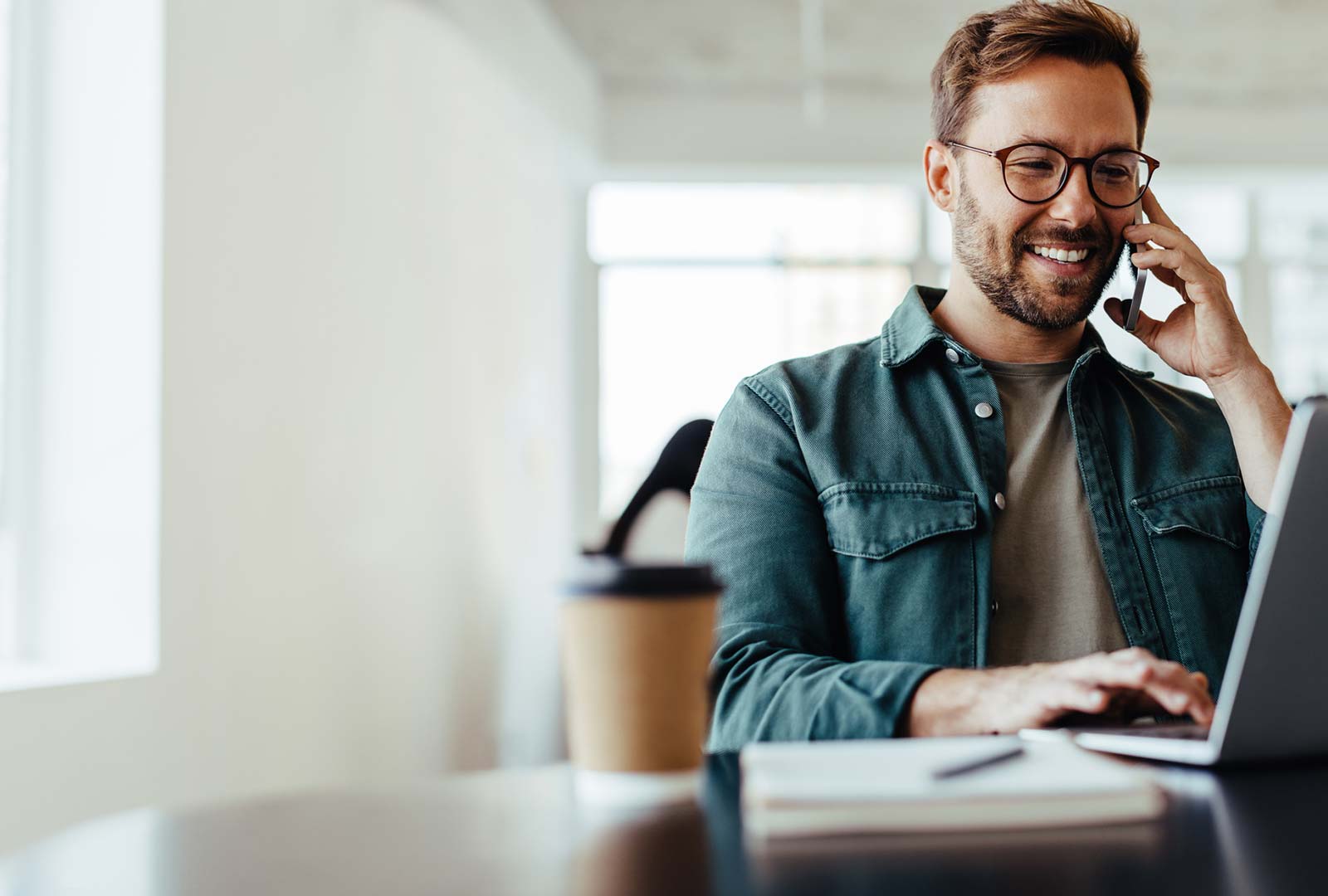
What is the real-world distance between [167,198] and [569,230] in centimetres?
374

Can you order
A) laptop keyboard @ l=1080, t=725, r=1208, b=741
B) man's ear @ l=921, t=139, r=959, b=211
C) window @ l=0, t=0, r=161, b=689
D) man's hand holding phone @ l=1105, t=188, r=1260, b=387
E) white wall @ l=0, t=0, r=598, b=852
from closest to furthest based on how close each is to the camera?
laptop keyboard @ l=1080, t=725, r=1208, b=741, man's hand holding phone @ l=1105, t=188, r=1260, b=387, man's ear @ l=921, t=139, r=959, b=211, window @ l=0, t=0, r=161, b=689, white wall @ l=0, t=0, r=598, b=852

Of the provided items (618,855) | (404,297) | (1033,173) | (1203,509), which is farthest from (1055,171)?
(404,297)

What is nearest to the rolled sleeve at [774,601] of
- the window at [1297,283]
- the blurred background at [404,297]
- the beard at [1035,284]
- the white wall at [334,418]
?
the beard at [1035,284]

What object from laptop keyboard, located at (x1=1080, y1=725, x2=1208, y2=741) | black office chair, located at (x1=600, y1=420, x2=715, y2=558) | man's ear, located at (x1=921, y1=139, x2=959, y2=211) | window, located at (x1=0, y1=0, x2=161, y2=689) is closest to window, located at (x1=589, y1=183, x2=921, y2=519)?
black office chair, located at (x1=600, y1=420, x2=715, y2=558)

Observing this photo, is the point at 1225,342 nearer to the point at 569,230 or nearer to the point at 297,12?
the point at 297,12

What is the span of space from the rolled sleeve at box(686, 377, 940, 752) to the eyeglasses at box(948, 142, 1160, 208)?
1.35ft

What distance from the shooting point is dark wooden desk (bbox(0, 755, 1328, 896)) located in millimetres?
539

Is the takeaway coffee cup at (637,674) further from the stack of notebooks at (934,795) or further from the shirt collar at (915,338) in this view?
the shirt collar at (915,338)

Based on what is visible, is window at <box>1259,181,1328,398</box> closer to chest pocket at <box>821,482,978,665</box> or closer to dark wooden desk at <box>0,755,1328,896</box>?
chest pocket at <box>821,482,978,665</box>

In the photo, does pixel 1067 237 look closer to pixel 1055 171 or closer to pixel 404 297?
pixel 1055 171

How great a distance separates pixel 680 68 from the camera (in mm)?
5523

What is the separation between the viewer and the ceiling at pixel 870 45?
481 centimetres

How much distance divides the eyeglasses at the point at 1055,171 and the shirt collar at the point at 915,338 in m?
0.18

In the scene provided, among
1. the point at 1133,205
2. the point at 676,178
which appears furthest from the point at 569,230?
the point at 1133,205
